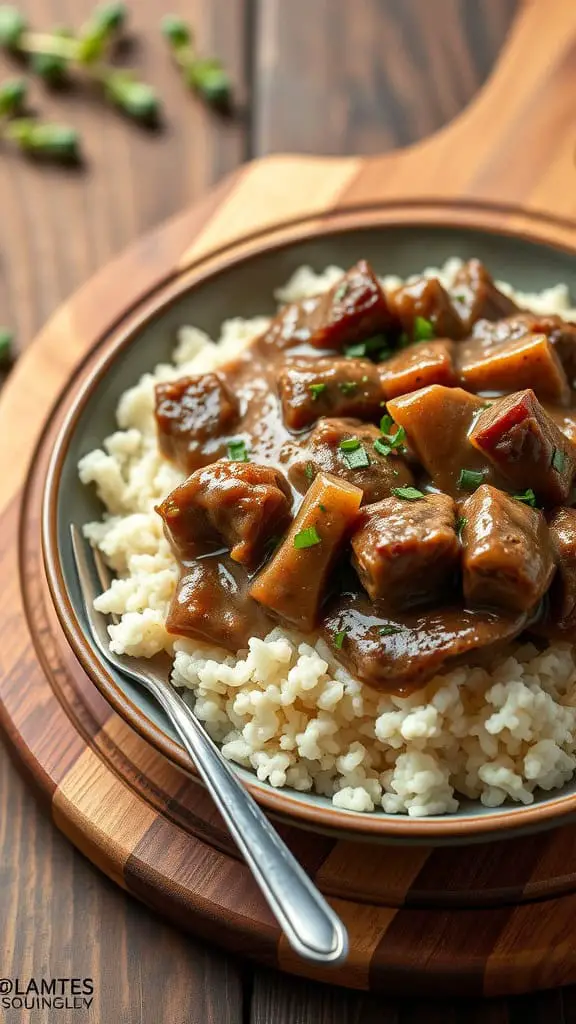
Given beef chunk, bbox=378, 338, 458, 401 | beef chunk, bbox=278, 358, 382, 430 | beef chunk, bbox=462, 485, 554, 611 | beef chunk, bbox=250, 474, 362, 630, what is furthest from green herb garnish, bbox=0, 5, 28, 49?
beef chunk, bbox=462, 485, 554, 611

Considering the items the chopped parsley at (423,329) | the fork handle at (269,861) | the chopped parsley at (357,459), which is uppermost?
the chopped parsley at (423,329)

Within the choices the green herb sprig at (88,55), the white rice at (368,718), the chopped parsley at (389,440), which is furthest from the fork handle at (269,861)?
the green herb sprig at (88,55)

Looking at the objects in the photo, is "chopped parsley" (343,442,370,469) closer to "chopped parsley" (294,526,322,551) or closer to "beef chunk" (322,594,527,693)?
"chopped parsley" (294,526,322,551)

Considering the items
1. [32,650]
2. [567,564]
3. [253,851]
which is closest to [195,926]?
[253,851]

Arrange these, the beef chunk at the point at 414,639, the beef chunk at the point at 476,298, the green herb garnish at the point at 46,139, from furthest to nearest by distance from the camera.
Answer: the green herb garnish at the point at 46,139 < the beef chunk at the point at 476,298 < the beef chunk at the point at 414,639

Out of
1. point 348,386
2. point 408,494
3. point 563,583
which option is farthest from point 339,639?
point 348,386

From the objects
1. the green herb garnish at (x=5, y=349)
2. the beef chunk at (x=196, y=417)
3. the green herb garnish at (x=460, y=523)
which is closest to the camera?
the green herb garnish at (x=460, y=523)

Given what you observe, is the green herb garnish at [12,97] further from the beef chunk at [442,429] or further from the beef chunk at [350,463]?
the beef chunk at [442,429]

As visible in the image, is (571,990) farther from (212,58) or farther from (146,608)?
(212,58)
